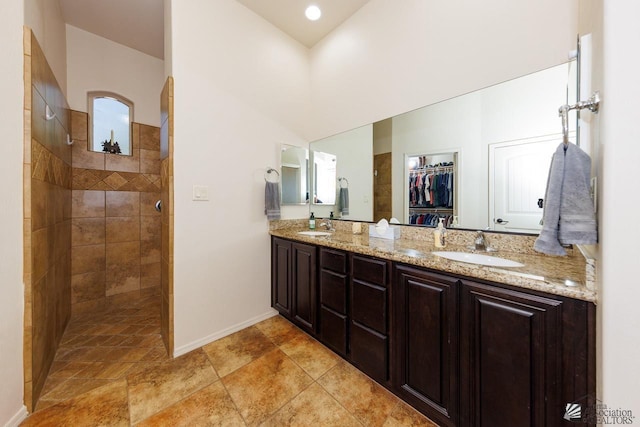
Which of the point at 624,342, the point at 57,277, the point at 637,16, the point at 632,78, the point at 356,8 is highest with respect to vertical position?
the point at 356,8

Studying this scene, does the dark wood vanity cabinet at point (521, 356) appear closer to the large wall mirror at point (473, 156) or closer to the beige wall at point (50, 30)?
the large wall mirror at point (473, 156)

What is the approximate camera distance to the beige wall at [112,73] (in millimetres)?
2512

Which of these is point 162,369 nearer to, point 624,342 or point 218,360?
point 218,360

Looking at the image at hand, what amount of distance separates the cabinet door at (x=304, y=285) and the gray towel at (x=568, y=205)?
4.65ft

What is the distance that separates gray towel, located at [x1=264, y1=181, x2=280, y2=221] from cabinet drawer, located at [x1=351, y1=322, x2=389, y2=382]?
128 centimetres

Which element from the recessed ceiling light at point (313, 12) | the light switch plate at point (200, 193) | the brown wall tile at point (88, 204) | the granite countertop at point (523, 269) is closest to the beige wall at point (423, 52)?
the recessed ceiling light at point (313, 12)

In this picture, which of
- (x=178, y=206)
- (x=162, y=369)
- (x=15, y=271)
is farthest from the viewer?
(x=178, y=206)

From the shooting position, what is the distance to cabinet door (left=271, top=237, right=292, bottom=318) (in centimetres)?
222

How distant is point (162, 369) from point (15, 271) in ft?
3.48

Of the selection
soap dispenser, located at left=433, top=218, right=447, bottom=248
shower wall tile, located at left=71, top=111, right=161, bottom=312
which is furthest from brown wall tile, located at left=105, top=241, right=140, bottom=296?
soap dispenser, located at left=433, top=218, right=447, bottom=248

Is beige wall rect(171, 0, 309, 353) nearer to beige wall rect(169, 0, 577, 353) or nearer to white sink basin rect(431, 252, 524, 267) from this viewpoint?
beige wall rect(169, 0, 577, 353)

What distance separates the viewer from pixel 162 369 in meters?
1.67

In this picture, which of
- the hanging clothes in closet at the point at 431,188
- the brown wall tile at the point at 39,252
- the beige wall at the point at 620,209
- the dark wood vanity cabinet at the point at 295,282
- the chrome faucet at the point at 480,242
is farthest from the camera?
the dark wood vanity cabinet at the point at 295,282

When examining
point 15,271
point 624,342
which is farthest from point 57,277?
point 624,342
